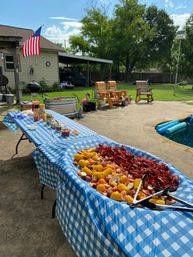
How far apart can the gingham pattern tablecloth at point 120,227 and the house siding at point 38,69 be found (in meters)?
12.9

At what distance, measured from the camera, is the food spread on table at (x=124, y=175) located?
1543 millimetres

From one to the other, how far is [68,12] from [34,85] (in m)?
25.8

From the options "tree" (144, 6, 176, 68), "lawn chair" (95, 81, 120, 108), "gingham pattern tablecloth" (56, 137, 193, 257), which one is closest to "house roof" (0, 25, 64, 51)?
"lawn chair" (95, 81, 120, 108)

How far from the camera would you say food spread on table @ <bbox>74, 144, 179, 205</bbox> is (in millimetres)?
1543

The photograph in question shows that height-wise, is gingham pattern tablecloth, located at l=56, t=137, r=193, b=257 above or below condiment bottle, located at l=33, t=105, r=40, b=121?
below

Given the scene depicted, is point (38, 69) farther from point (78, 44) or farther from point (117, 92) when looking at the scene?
point (78, 44)

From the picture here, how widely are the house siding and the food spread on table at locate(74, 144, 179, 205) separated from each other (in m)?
12.3

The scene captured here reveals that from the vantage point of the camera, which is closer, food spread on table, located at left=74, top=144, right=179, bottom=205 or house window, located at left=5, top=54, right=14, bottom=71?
food spread on table, located at left=74, top=144, right=179, bottom=205

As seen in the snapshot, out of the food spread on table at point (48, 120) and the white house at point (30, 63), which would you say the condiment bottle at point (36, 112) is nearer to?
the food spread on table at point (48, 120)

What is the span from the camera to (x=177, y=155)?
4.12 m

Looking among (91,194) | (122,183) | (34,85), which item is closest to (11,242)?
(91,194)

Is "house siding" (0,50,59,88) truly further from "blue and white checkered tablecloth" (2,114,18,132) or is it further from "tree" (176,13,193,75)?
"tree" (176,13,193,75)

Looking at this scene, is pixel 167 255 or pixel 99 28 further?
pixel 99 28

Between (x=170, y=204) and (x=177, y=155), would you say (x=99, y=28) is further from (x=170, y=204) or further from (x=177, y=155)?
(x=170, y=204)
